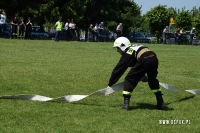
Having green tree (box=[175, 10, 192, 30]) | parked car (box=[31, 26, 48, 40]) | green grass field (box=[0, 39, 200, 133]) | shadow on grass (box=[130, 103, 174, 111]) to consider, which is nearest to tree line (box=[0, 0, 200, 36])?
green tree (box=[175, 10, 192, 30])

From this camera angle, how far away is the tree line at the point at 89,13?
46438mm

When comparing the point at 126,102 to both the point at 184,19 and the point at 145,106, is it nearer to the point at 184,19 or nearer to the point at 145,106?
the point at 145,106

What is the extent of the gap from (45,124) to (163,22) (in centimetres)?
4864

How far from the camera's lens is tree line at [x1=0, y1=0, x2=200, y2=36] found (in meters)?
46.4

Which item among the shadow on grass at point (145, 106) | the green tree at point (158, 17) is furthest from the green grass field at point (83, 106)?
the green tree at point (158, 17)

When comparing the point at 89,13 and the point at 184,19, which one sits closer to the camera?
the point at 89,13

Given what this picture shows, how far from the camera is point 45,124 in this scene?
275 inches

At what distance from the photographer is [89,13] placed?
5556 cm

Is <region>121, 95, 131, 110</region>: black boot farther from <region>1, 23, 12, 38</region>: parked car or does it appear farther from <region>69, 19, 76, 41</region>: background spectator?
<region>69, 19, 76, 41</region>: background spectator

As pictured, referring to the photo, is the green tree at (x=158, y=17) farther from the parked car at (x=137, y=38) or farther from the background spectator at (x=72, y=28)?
the background spectator at (x=72, y=28)

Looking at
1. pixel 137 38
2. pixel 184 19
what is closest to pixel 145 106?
pixel 137 38

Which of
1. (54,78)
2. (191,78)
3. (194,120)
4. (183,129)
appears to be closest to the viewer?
(183,129)

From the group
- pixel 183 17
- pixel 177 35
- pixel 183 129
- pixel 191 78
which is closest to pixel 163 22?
pixel 183 17

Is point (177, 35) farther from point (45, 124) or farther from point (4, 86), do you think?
point (45, 124)
